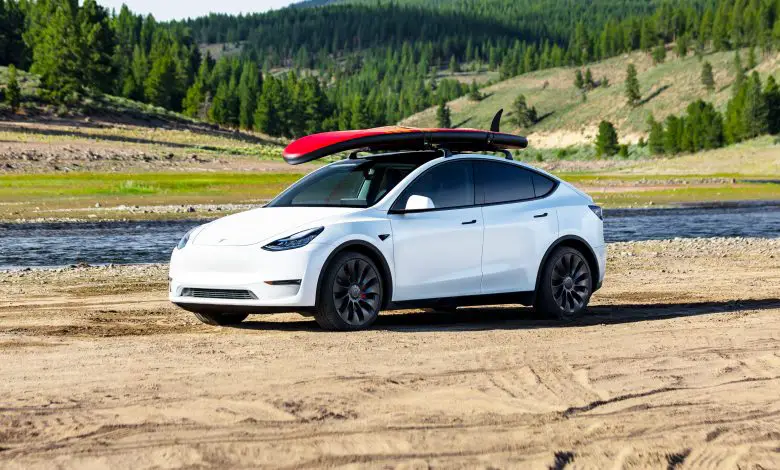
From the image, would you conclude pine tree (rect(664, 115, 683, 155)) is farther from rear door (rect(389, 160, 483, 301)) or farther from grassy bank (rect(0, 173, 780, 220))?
rear door (rect(389, 160, 483, 301))

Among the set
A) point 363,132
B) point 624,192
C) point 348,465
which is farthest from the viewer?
point 624,192

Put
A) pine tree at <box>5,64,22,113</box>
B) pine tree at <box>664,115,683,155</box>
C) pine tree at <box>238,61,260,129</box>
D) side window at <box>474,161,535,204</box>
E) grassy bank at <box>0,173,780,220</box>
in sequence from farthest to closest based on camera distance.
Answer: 1. pine tree at <box>238,61,260,129</box>
2. pine tree at <box>664,115,683,155</box>
3. pine tree at <box>5,64,22,113</box>
4. grassy bank at <box>0,173,780,220</box>
5. side window at <box>474,161,535,204</box>

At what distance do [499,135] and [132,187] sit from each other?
38.0m

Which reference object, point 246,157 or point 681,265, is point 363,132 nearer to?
point 681,265

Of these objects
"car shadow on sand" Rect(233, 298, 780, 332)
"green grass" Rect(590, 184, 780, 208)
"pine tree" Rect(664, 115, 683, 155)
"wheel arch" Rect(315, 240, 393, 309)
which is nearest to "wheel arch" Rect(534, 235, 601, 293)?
"car shadow on sand" Rect(233, 298, 780, 332)

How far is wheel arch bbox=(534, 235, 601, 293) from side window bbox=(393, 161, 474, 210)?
3.45 ft

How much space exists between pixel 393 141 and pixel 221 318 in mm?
2317

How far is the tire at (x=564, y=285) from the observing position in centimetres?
1234

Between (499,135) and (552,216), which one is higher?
(499,135)

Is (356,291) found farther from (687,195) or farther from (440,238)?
(687,195)

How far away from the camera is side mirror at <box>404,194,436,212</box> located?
11.0m

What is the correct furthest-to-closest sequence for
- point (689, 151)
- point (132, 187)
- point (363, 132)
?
point (689, 151) → point (132, 187) → point (363, 132)

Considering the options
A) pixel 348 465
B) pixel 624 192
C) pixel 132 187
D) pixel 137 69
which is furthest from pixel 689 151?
pixel 348 465

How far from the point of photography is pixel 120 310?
1310 centimetres
